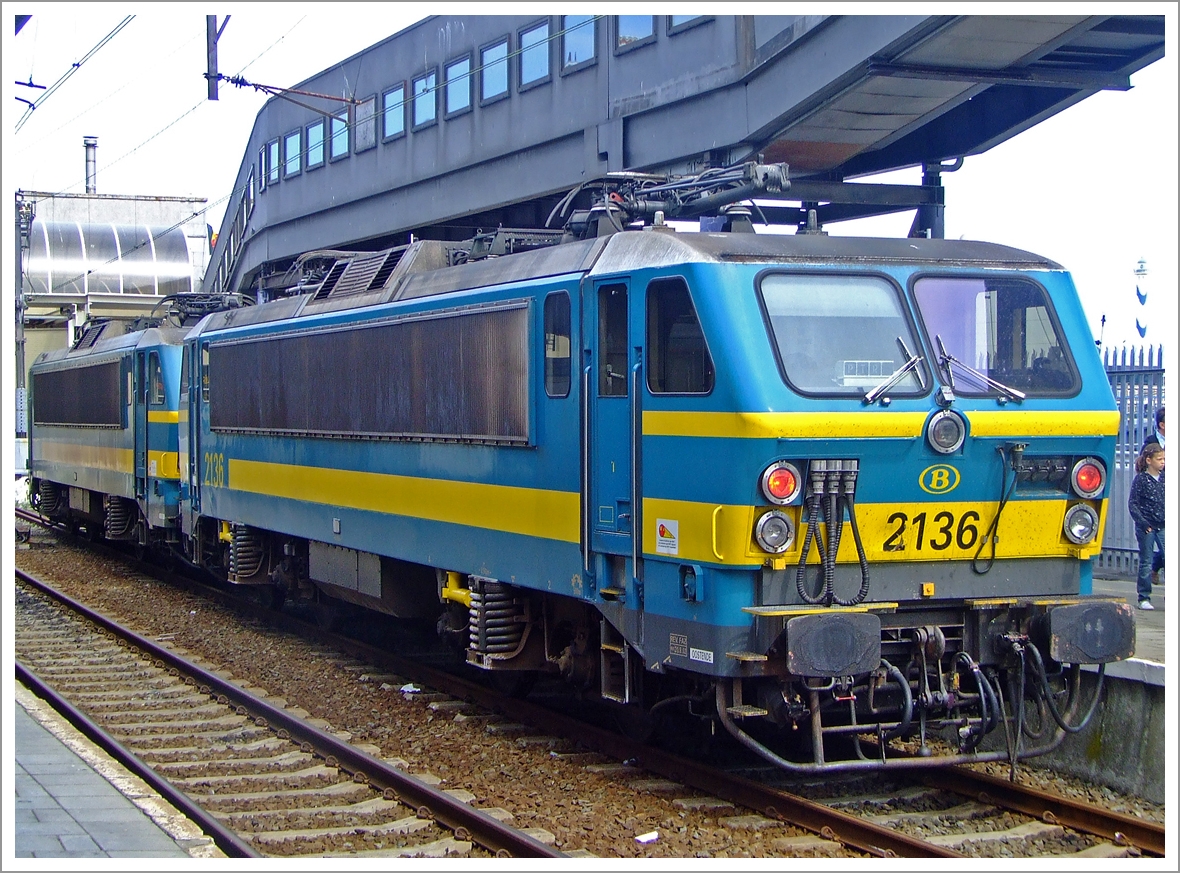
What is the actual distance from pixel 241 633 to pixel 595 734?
6.52 metres

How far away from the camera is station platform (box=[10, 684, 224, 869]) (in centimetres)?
640

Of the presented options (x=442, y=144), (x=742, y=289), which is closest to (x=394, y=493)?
(x=742, y=289)

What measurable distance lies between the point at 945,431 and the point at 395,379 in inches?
188

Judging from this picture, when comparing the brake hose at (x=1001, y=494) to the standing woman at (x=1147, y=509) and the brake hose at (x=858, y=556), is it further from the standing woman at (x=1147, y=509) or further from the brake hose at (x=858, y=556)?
the standing woman at (x=1147, y=509)

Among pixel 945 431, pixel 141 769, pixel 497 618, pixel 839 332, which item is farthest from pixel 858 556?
pixel 141 769

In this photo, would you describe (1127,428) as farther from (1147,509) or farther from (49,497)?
(49,497)

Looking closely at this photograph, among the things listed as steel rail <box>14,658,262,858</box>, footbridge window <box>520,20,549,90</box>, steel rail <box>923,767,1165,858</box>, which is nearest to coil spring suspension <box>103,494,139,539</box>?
footbridge window <box>520,20,549,90</box>

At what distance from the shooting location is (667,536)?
24.7 ft


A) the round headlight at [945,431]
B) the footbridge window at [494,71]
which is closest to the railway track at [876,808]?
the round headlight at [945,431]

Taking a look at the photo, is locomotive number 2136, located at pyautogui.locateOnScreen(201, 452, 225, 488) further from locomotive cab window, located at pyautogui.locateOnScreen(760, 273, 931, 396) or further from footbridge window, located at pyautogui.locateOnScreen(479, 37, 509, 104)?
locomotive cab window, located at pyautogui.locateOnScreen(760, 273, 931, 396)

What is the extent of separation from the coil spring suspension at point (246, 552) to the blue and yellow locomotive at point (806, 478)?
6.18m

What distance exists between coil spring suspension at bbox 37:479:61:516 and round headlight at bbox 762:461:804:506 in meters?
22.2

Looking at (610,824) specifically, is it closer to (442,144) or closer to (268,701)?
(268,701)

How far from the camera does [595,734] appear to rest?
9.16 m
